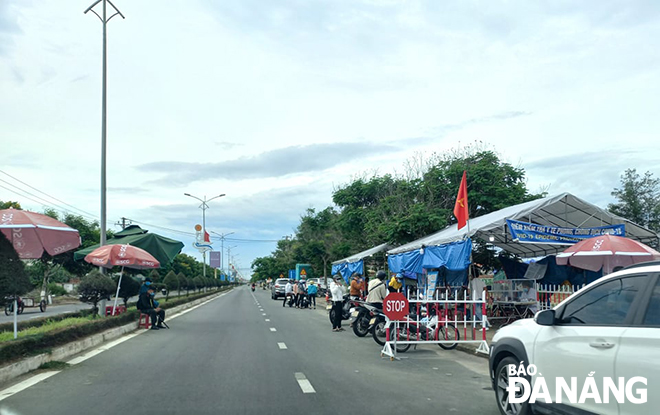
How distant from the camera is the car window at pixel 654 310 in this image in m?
4.35

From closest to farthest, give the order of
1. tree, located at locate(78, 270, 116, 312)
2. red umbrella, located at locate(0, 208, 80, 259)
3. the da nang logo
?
1. the da nang logo
2. red umbrella, located at locate(0, 208, 80, 259)
3. tree, located at locate(78, 270, 116, 312)

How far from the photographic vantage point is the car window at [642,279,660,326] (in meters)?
4.35

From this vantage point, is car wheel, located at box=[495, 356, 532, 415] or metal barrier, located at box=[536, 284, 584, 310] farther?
metal barrier, located at box=[536, 284, 584, 310]

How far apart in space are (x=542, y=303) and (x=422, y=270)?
4.38 meters

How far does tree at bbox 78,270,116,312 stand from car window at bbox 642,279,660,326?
1504 centimetres

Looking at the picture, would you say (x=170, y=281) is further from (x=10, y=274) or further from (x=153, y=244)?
(x=10, y=274)

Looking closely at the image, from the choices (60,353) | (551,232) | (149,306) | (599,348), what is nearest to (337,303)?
(149,306)

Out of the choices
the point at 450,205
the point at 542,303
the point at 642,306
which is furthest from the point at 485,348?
the point at 450,205

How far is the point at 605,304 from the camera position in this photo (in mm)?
5004

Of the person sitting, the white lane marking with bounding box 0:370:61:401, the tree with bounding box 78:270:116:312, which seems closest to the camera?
the white lane marking with bounding box 0:370:61:401

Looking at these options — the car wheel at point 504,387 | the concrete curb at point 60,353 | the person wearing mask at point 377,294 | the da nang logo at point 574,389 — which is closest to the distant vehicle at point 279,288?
the concrete curb at point 60,353

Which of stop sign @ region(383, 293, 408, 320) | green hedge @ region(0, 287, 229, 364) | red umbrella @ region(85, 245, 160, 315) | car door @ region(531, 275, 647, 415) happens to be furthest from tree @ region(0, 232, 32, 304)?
car door @ region(531, 275, 647, 415)

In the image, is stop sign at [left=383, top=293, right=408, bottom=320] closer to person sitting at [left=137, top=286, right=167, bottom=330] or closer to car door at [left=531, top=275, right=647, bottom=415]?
car door at [left=531, top=275, right=647, bottom=415]

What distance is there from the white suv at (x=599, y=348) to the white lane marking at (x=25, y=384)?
651cm
